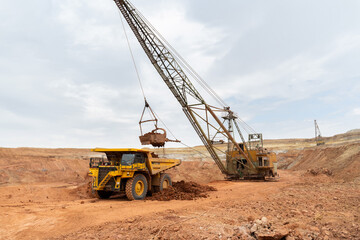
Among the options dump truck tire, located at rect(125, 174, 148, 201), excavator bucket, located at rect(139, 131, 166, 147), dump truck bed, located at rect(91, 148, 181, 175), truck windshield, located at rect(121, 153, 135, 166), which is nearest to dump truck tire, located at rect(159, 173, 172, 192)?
dump truck bed, located at rect(91, 148, 181, 175)

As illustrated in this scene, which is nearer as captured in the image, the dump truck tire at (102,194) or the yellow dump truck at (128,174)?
the yellow dump truck at (128,174)

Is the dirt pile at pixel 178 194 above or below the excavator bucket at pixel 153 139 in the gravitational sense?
below

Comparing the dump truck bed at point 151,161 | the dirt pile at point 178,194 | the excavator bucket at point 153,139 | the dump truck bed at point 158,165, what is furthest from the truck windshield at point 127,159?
the excavator bucket at point 153,139

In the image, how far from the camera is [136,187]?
1111 centimetres

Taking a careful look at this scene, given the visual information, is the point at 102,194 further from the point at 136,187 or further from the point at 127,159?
the point at 127,159

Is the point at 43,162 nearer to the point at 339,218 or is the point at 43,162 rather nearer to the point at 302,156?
the point at 339,218

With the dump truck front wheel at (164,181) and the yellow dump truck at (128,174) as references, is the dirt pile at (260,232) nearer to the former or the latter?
the yellow dump truck at (128,174)

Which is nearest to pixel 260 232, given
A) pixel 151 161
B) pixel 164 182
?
pixel 151 161

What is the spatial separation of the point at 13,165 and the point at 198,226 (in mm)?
22616

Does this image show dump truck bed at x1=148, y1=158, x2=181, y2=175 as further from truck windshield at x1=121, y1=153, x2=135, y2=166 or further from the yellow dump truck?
truck windshield at x1=121, y1=153, x2=135, y2=166

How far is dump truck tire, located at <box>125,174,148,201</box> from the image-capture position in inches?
417

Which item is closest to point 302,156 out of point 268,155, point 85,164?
point 268,155

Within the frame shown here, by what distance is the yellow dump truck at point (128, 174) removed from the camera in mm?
10664

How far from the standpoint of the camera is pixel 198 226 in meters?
5.91
